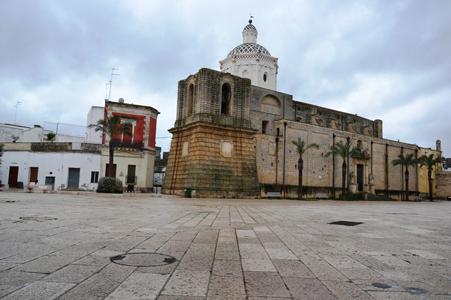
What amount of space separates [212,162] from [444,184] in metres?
41.3

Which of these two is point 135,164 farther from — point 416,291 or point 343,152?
point 416,291

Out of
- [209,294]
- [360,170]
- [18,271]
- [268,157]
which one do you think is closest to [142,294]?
[209,294]

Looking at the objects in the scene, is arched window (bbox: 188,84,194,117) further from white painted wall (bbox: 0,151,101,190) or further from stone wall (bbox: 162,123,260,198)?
white painted wall (bbox: 0,151,101,190)

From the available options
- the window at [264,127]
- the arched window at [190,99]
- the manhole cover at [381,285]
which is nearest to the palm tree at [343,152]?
the window at [264,127]

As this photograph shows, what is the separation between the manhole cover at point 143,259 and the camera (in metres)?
3.18

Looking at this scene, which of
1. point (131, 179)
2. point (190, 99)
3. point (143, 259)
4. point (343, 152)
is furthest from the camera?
point (343, 152)

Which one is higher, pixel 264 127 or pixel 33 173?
pixel 264 127

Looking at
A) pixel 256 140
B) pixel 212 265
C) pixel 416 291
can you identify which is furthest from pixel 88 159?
pixel 416 291

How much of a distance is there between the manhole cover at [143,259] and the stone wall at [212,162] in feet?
64.8

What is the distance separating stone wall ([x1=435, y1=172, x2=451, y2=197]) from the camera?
48.0 metres

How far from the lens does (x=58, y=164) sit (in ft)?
102

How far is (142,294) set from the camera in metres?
2.32

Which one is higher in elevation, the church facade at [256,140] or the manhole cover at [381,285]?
the church facade at [256,140]

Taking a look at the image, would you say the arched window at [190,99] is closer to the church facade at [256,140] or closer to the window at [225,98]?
the church facade at [256,140]
